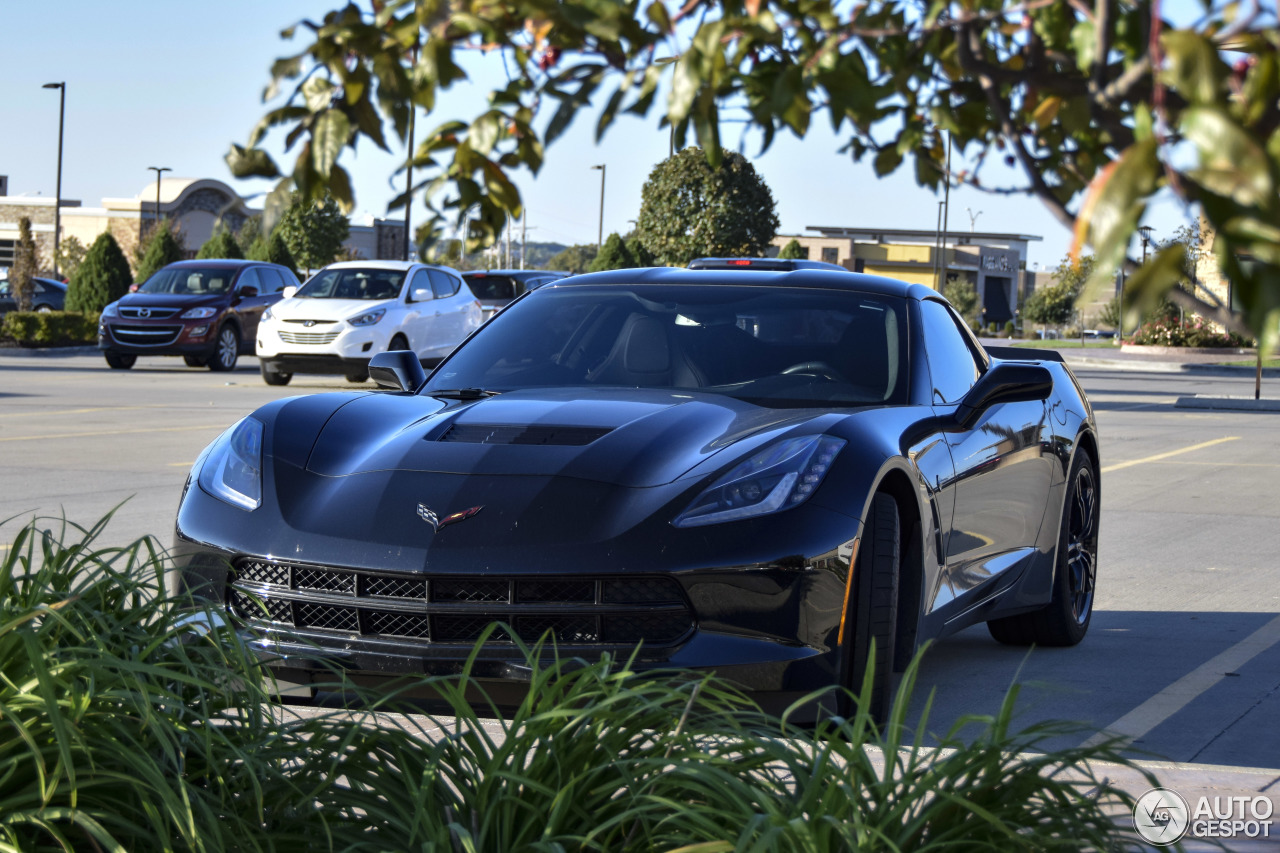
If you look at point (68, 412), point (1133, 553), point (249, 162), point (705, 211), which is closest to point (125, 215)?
point (705, 211)

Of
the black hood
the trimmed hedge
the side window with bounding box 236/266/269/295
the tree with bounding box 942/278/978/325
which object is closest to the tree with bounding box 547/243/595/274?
the tree with bounding box 942/278/978/325

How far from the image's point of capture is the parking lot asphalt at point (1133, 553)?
4770mm

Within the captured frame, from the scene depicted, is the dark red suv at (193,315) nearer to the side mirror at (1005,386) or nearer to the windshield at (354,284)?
the windshield at (354,284)

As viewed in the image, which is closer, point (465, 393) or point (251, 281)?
point (465, 393)

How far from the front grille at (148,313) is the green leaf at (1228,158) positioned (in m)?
24.6

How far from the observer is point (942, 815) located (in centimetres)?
260

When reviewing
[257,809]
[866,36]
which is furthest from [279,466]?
[866,36]

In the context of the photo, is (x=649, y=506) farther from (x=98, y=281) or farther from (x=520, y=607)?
(x=98, y=281)

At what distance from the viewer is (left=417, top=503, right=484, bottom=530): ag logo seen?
398 centimetres

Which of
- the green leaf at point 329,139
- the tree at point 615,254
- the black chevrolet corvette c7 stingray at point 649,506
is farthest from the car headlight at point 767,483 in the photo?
the tree at point 615,254

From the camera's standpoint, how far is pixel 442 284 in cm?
2284

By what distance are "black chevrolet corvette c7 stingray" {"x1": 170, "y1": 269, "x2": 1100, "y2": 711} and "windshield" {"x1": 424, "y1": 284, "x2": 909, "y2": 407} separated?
1cm

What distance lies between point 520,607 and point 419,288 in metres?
18.8
